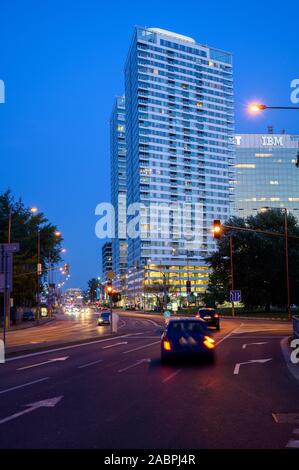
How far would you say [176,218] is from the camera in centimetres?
18575

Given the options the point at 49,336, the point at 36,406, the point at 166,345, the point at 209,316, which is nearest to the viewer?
the point at 36,406

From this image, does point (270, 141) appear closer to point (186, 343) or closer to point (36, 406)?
point (186, 343)

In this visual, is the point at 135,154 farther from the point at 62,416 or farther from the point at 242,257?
the point at 62,416

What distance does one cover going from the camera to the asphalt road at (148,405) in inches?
296

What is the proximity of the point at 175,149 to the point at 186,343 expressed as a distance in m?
171

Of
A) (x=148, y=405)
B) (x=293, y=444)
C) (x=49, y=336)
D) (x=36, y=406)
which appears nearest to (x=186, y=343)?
(x=148, y=405)

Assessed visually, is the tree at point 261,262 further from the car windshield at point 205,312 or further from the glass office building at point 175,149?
the glass office building at point 175,149

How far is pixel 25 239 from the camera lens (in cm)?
6794

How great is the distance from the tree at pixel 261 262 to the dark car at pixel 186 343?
54.3m

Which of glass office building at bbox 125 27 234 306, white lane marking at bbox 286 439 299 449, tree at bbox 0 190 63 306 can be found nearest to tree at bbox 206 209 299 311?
tree at bbox 0 190 63 306

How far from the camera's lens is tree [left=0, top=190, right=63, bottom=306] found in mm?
60812

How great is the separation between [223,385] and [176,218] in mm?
173359

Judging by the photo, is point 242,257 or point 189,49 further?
point 189,49

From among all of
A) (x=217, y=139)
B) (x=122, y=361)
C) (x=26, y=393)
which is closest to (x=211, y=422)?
(x=26, y=393)
